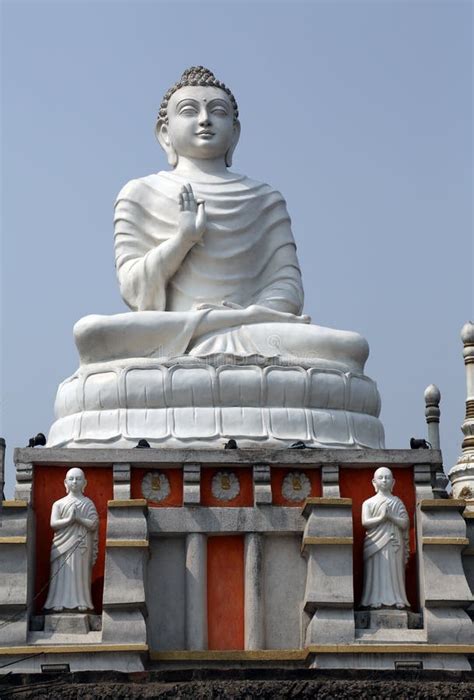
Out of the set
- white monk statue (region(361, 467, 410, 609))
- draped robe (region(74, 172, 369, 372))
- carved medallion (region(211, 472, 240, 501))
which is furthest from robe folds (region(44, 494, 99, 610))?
white monk statue (region(361, 467, 410, 609))

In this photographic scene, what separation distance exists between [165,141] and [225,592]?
663 centimetres

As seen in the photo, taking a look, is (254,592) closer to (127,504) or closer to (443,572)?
(127,504)

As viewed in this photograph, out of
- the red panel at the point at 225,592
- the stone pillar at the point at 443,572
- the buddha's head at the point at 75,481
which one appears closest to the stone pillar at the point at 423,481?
the stone pillar at the point at 443,572

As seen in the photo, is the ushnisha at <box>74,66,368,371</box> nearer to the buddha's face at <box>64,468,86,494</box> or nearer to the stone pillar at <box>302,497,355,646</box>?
the buddha's face at <box>64,468,86,494</box>

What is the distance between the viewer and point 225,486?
17.0 meters

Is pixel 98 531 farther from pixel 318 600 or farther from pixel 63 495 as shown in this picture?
pixel 318 600

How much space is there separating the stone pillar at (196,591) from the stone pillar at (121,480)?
2.36 feet

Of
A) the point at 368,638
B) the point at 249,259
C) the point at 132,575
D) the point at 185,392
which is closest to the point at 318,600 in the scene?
the point at 368,638

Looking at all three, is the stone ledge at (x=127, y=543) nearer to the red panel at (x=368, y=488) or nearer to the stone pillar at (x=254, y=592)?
the stone pillar at (x=254, y=592)

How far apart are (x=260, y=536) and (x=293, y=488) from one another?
1.95 ft

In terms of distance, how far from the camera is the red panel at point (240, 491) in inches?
666

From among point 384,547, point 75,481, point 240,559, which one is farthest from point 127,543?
point 384,547

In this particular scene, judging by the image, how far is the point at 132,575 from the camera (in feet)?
52.7

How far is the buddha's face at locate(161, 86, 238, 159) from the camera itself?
20844mm
